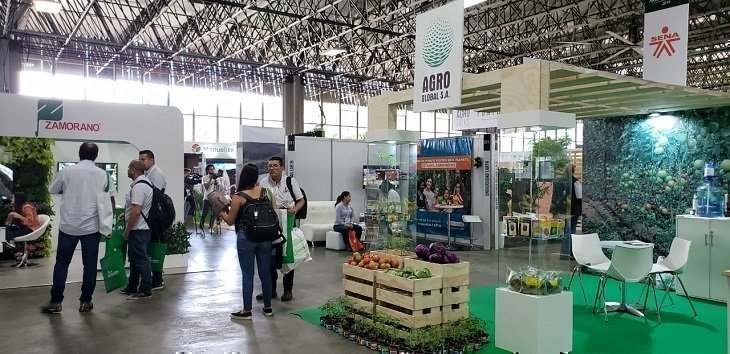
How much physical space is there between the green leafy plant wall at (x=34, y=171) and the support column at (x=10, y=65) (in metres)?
8.82

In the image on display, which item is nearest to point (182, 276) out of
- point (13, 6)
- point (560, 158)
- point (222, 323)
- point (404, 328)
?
point (222, 323)

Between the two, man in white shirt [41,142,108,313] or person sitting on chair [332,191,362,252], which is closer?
man in white shirt [41,142,108,313]

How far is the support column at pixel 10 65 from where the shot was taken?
621 inches

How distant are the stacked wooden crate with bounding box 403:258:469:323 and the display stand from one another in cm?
39

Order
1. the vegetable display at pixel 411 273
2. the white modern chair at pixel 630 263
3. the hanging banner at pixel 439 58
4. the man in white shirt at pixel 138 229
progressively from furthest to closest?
the man in white shirt at pixel 138 229
the white modern chair at pixel 630 263
the hanging banner at pixel 439 58
the vegetable display at pixel 411 273

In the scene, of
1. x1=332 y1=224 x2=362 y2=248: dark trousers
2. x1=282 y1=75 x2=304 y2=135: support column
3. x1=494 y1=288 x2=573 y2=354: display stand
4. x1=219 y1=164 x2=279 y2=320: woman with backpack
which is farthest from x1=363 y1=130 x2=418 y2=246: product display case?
x1=282 y1=75 x2=304 y2=135: support column

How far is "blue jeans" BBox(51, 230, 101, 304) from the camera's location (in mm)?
5246

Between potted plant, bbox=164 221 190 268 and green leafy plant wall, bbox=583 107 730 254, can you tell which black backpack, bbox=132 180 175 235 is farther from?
green leafy plant wall, bbox=583 107 730 254

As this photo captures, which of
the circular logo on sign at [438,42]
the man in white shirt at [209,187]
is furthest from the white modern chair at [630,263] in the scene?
the man in white shirt at [209,187]

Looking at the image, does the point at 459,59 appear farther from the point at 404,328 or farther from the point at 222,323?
the point at 222,323

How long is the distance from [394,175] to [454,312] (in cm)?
203

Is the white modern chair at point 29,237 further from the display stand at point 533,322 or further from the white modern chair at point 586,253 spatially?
the white modern chair at point 586,253

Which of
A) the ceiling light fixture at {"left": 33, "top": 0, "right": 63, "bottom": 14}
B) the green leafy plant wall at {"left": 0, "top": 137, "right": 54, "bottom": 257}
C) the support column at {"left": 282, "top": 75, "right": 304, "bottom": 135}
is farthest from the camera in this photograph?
the support column at {"left": 282, "top": 75, "right": 304, "bottom": 135}

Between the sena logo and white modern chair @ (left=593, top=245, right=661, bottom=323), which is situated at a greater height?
the sena logo
